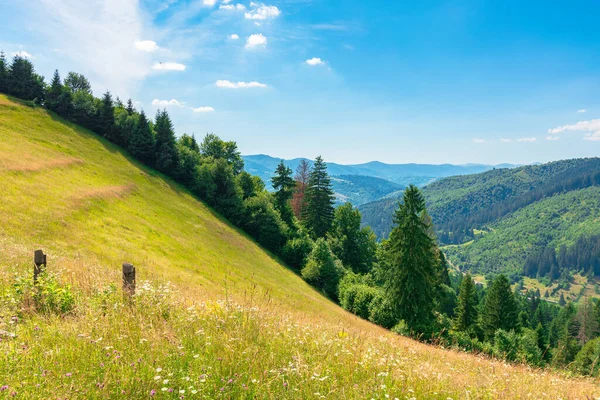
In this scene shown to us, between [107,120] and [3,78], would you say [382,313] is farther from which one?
[3,78]

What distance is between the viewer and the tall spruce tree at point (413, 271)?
3819 centimetres

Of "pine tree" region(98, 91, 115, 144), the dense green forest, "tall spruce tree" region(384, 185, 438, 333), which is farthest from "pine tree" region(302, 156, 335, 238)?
"pine tree" region(98, 91, 115, 144)

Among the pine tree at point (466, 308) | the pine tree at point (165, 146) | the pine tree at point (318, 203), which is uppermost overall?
the pine tree at point (165, 146)

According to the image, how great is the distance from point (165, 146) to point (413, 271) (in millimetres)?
49917

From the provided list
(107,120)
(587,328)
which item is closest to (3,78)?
(107,120)

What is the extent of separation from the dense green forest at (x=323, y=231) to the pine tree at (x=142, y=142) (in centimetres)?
18

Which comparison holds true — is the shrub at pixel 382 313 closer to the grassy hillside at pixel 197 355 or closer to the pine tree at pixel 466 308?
the pine tree at pixel 466 308

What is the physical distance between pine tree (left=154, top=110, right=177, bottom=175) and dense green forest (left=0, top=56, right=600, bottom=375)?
0.61ft

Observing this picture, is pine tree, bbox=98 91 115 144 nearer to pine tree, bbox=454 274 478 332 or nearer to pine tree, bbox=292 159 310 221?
pine tree, bbox=292 159 310 221

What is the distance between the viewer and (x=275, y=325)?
751cm

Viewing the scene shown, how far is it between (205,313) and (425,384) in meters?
4.89

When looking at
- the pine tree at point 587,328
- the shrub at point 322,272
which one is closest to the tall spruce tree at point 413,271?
the shrub at point 322,272

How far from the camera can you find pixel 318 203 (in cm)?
7012

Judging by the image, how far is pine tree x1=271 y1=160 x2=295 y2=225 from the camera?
228 feet
